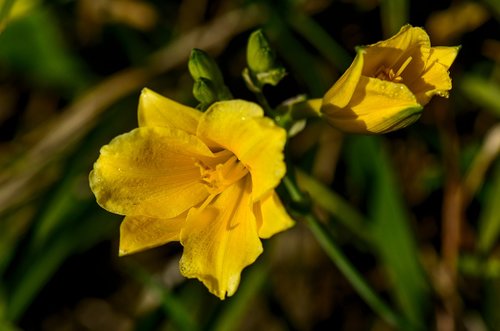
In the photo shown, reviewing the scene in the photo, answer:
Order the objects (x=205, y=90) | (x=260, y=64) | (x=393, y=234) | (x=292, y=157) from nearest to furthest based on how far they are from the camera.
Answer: (x=205, y=90) < (x=260, y=64) < (x=393, y=234) < (x=292, y=157)

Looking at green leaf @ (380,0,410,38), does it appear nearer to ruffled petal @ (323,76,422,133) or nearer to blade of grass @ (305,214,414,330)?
blade of grass @ (305,214,414,330)

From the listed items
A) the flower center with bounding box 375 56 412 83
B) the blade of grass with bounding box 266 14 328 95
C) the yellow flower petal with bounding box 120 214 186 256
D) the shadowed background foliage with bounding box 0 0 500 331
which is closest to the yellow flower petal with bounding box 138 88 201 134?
the yellow flower petal with bounding box 120 214 186 256

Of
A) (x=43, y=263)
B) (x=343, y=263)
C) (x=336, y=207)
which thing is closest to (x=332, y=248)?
(x=343, y=263)

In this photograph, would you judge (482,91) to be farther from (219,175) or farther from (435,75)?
(219,175)

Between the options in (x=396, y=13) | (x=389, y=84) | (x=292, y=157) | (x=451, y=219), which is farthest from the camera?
(x=292, y=157)

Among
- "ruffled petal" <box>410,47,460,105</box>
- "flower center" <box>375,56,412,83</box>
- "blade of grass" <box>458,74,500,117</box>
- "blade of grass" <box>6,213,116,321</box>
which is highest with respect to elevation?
"flower center" <box>375,56,412,83</box>

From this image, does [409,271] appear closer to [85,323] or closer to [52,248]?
[52,248]

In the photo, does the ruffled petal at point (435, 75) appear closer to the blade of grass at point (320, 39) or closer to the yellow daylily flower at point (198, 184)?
the yellow daylily flower at point (198, 184)
